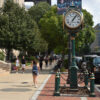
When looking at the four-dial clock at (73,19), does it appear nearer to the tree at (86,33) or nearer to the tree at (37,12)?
the tree at (86,33)

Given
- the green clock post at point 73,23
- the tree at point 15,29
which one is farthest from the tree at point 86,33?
the green clock post at point 73,23

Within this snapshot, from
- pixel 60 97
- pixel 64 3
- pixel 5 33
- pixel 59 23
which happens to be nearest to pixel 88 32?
pixel 59 23

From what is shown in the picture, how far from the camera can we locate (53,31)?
92.0 feet

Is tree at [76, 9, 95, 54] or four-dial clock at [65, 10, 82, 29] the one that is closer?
four-dial clock at [65, 10, 82, 29]

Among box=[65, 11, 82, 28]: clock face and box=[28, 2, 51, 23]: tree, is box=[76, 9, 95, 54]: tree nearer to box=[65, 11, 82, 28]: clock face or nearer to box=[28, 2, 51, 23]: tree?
box=[65, 11, 82, 28]: clock face

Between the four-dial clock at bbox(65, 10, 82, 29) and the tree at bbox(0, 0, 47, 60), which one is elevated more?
the tree at bbox(0, 0, 47, 60)

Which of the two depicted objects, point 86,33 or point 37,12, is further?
point 37,12

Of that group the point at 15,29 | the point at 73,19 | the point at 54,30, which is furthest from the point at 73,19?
the point at 15,29

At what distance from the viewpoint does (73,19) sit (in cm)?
1160

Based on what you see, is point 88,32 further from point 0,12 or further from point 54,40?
point 0,12

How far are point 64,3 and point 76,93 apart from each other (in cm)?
982

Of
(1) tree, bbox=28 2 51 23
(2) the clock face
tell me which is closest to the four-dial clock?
(2) the clock face

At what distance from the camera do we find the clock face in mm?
11586

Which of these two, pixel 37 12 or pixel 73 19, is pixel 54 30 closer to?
pixel 73 19
